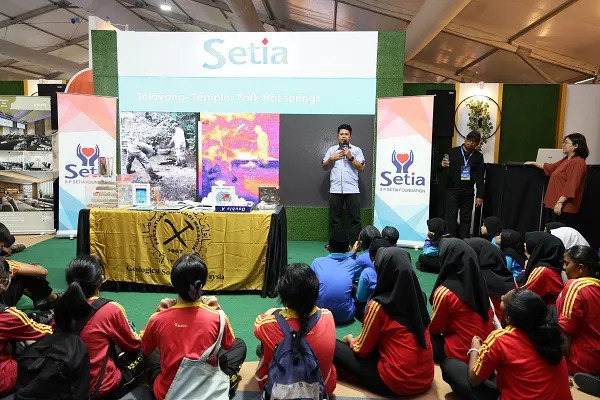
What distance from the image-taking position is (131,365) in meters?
2.26

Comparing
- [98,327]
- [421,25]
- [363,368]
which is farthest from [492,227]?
[98,327]

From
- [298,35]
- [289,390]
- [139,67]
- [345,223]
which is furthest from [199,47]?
[289,390]

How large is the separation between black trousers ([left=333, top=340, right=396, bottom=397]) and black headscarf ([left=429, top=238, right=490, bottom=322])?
0.57 metres

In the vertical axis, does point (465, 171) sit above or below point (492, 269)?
above

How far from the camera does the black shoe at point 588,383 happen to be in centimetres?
233

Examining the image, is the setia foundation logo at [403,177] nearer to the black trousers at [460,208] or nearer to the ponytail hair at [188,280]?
the black trousers at [460,208]

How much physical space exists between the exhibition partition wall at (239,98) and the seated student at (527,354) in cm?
414

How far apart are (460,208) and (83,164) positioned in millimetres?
4977

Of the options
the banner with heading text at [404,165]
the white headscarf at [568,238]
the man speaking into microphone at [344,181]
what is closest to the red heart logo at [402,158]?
the banner with heading text at [404,165]

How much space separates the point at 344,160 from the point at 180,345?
394 cm

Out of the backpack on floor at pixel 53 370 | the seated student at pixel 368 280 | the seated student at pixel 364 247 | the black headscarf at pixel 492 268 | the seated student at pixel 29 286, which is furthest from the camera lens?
the seated student at pixel 364 247

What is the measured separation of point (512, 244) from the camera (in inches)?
148

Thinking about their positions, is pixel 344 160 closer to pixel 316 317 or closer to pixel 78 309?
pixel 316 317

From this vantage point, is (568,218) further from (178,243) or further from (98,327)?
(98,327)
